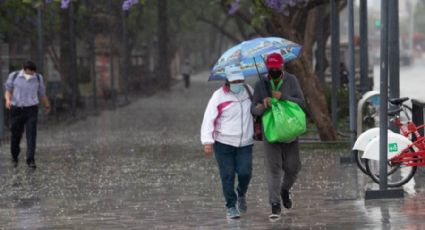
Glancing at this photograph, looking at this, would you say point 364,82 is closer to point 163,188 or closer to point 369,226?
point 163,188

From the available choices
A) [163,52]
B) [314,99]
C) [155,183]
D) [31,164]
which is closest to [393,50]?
[155,183]

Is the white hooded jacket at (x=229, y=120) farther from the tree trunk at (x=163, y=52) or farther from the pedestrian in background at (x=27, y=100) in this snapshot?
the tree trunk at (x=163, y=52)

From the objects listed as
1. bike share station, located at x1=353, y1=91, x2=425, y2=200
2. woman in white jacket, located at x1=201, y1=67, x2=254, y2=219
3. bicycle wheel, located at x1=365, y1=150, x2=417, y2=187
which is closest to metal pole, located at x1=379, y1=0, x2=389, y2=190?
bike share station, located at x1=353, y1=91, x2=425, y2=200

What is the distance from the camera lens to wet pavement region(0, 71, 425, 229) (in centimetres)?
1191

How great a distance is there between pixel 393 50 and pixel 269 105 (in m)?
2.85

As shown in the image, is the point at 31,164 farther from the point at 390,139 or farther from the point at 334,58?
the point at 390,139

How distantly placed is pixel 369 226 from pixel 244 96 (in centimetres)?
179

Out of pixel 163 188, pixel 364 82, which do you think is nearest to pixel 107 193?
pixel 163 188

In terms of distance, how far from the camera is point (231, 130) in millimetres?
11867

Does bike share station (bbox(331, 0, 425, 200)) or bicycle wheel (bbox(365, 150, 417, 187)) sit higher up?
bike share station (bbox(331, 0, 425, 200))

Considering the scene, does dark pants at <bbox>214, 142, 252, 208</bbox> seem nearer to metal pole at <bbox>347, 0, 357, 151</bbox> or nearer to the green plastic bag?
the green plastic bag

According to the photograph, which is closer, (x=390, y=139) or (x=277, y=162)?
(x=277, y=162)

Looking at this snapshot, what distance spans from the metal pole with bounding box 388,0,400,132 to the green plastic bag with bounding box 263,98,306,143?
Answer: 2270 millimetres

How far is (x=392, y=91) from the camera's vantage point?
15773mm
